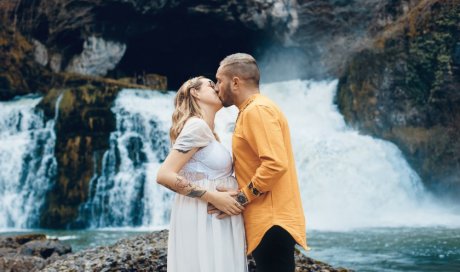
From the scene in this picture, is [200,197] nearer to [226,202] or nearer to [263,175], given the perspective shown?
[226,202]

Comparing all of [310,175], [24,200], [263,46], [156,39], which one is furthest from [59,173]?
[263,46]

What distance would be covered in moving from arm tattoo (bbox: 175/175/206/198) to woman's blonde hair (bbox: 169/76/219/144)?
296mm

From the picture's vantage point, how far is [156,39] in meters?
26.8

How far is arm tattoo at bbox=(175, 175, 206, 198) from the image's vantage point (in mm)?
2980

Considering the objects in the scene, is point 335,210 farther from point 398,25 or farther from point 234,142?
point 234,142

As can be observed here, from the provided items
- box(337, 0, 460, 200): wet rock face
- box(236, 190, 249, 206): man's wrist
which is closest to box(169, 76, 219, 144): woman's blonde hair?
box(236, 190, 249, 206): man's wrist

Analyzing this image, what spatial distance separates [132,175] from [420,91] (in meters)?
10.3

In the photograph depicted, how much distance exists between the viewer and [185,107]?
10.5 feet

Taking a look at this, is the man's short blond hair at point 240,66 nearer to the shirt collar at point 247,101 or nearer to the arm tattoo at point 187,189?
the shirt collar at point 247,101

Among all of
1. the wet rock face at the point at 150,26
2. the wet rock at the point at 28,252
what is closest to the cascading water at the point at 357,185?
the wet rock at the point at 28,252

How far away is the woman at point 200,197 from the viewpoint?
297 centimetres

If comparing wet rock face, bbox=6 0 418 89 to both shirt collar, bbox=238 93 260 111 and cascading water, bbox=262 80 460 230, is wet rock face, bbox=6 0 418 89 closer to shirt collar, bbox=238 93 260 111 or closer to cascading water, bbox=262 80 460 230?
cascading water, bbox=262 80 460 230

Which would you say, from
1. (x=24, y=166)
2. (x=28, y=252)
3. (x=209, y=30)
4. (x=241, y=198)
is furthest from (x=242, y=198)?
(x=209, y=30)

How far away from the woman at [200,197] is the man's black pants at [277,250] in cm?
17
